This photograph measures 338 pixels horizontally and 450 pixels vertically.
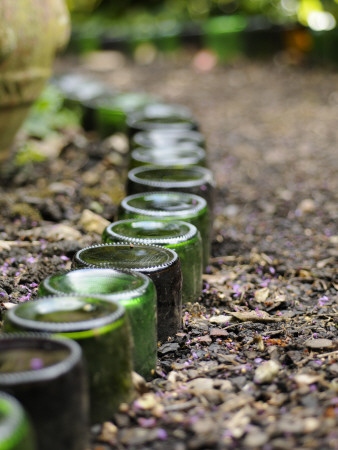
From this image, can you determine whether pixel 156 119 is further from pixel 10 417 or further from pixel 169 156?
pixel 10 417

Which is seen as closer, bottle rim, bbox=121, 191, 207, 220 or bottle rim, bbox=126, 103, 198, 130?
bottle rim, bbox=121, 191, 207, 220

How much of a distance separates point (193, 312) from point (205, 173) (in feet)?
3.58

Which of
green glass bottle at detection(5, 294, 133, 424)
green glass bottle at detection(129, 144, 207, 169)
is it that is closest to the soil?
green glass bottle at detection(5, 294, 133, 424)

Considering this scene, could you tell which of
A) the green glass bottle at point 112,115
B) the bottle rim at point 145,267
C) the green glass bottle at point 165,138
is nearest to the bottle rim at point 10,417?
the bottle rim at point 145,267

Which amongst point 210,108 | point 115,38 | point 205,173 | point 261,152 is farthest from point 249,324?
point 115,38

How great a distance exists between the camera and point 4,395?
1.38 metres

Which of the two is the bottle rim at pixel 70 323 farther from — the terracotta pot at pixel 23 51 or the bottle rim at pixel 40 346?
the terracotta pot at pixel 23 51

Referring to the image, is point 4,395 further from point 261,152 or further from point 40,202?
point 261,152


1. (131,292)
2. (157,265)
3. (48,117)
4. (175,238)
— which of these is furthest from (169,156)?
(48,117)

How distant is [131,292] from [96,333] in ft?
0.91

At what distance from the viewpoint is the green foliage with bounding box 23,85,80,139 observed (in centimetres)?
529

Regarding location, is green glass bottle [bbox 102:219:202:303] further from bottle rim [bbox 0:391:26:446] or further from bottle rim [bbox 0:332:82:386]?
bottle rim [bbox 0:391:26:446]

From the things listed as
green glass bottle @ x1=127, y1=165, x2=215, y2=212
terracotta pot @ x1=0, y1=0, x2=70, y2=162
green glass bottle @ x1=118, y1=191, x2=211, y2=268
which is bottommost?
green glass bottle @ x1=118, y1=191, x2=211, y2=268

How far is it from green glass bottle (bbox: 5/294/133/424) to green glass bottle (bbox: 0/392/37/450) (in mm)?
309
